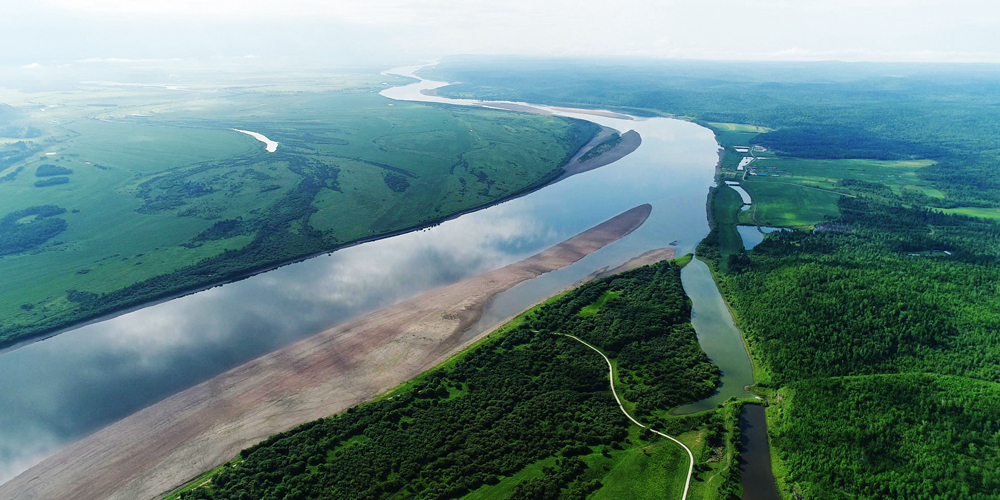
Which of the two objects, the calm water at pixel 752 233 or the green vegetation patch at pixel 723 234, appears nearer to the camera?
the green vegetation patch at pixel 723 234

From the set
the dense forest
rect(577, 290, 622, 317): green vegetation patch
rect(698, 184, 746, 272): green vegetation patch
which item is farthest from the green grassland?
rect(698, 184, 746, 272): green vegetation patch

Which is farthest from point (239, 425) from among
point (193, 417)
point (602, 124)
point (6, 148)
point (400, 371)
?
point (602, 124)

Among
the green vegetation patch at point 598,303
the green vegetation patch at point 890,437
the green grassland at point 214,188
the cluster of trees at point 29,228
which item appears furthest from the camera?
the cluster of trees at point 29,228

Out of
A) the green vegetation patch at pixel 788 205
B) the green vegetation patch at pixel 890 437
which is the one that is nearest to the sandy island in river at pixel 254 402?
the green vegetation patch at pixel 890 437

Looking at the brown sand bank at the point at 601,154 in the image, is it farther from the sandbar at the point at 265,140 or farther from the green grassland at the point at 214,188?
the sandbar at the point at 265,140

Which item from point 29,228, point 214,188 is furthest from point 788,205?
point 29,228

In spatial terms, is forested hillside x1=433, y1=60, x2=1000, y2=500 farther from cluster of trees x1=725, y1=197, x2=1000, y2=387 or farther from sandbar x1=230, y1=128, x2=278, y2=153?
sandbar x1=230, y1=128, x2=278, y2=153

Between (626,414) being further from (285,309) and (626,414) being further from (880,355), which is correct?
(285,309)
